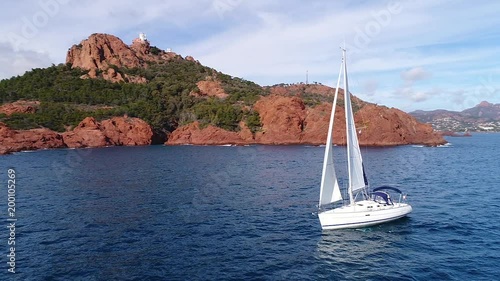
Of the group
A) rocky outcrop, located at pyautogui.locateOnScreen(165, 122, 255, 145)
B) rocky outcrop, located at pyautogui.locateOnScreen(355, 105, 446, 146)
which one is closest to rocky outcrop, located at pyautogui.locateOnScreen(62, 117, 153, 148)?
rocky outcrop, located at pyautogui.locateOnScreen(165, 122, 255, 145)

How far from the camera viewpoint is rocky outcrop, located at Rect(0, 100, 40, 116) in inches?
5566

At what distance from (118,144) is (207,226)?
11342 centimetres

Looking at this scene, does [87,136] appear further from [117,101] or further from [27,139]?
[117,101]

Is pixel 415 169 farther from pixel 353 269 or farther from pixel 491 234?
pixel 353 269

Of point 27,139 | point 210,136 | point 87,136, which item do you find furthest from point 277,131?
point 27,139

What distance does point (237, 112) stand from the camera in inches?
6324

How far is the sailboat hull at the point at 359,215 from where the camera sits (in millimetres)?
35375

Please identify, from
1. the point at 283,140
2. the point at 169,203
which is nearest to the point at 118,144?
the point at 283,140

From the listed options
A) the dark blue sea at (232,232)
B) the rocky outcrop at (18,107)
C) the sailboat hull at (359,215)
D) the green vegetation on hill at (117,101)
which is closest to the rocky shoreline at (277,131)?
the green vegetation on hill at (117,101)

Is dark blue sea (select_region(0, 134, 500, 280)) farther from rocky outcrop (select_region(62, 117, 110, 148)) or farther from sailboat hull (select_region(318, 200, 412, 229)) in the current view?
rocky outcrop (select_region(62, 117, 110, 148))

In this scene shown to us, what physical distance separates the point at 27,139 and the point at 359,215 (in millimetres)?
120297

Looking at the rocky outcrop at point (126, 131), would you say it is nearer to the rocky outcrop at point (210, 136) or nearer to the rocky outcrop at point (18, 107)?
the rocky outcrop at point (210, 136)

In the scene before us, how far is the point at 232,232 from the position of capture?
35531 millimetres

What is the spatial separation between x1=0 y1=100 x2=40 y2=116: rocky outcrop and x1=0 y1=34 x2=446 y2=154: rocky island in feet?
0.96
